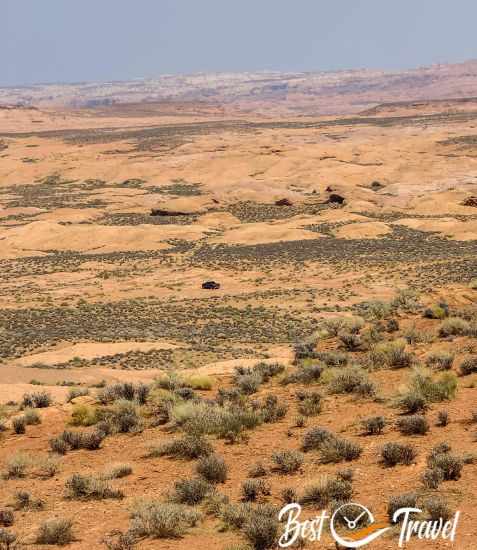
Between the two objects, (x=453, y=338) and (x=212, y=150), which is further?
(x=212, y=150)

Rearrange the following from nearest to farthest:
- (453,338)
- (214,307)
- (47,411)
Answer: (47,411), (453,338), (214,307)

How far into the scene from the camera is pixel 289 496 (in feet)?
28.3

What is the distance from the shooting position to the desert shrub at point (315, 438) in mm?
10367

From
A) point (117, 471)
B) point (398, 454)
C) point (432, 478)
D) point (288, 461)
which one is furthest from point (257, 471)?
point (432, 478)

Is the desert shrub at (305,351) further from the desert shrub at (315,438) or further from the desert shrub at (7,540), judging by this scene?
the desert shrub at (7,540)

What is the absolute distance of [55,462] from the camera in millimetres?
10789

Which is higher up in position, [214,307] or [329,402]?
[329,402]

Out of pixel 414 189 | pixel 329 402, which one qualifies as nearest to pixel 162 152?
pixel 414 189

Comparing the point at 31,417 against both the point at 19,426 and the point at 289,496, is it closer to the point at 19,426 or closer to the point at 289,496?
the point at 19,426

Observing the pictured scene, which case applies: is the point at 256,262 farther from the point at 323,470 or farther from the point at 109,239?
the point at 323,470

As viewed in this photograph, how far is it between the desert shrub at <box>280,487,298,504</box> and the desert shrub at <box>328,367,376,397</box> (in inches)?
172

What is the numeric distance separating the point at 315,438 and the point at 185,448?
2.01 metres

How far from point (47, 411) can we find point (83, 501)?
180 inches

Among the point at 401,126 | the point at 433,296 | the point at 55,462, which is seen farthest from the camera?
the point at 401,126
